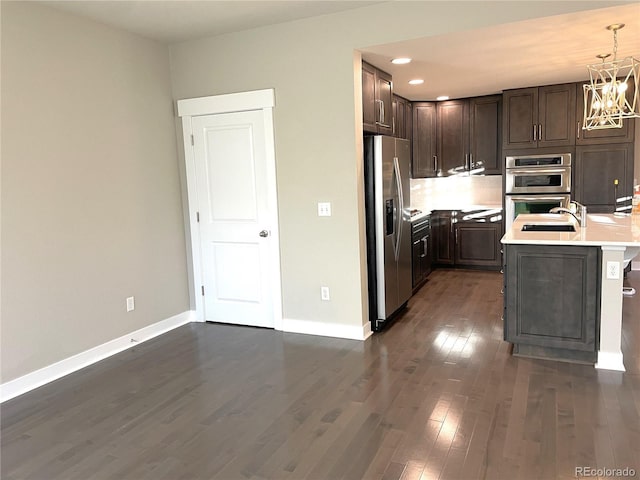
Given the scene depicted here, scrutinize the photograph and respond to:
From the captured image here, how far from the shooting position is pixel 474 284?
5.90 meters

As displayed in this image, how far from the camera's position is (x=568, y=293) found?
11.2ft

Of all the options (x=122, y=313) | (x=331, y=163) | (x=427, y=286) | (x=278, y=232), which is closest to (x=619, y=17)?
(x=331, y=163)

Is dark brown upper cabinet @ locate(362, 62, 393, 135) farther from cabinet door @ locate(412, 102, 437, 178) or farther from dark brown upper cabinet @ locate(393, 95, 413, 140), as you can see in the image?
cabinet door @ locate(412, 102, 437, 178)

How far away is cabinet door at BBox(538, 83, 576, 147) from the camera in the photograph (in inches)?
229

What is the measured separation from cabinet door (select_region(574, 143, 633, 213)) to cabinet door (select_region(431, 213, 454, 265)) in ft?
5.38

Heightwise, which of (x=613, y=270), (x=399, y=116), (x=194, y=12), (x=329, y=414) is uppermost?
(x=194, y=12)

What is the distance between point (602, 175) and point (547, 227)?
232 cm

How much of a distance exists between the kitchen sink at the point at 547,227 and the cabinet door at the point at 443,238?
2489 millimetres

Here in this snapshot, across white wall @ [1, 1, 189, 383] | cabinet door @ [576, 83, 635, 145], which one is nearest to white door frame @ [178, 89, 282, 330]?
white wall @ [1, 1, 189, 383]

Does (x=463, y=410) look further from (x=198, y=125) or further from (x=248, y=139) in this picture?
(x=198, y=125)

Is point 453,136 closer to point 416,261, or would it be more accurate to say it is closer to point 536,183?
point 536,183

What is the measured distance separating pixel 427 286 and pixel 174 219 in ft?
10.3

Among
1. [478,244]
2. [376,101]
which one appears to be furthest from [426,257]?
[376,101]

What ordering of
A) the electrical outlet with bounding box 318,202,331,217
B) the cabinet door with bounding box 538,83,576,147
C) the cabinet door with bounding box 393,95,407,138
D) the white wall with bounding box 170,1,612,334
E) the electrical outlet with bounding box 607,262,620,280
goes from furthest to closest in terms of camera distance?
the cabinet door with bounding box 393,95,407,138 → the cabinet door with bounding box 538,83,576,147 → the electrical outlet with bounding box 318,202,331,217 → the white wall with bounding box 170,1,612,334 → the electrical outlet with bounding box 607,262,620,280
